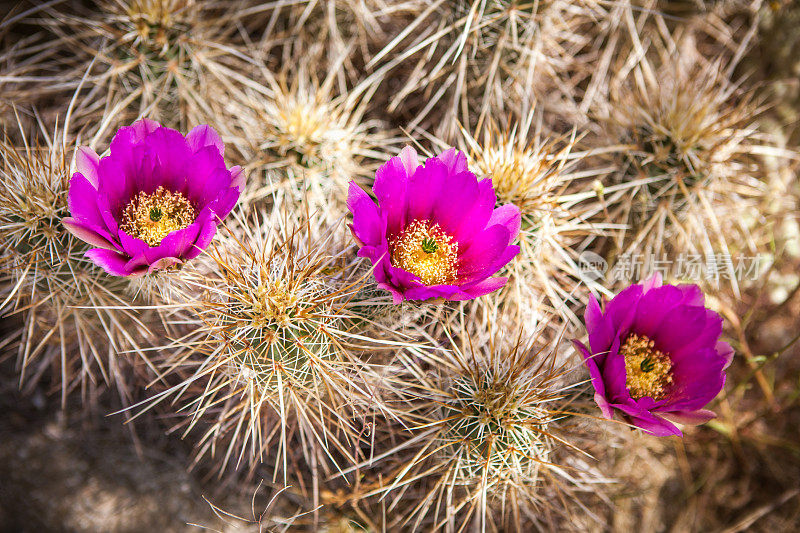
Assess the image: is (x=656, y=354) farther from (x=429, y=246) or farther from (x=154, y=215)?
(x=154, y=215)

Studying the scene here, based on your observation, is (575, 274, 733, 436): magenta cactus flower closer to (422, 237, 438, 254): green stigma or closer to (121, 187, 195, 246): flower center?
(422, 237, 438, 254): green stigma

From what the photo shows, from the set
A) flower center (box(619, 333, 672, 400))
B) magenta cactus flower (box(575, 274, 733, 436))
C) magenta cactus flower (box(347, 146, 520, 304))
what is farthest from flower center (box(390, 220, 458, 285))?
flower center (box(619, 333, 672, 400))

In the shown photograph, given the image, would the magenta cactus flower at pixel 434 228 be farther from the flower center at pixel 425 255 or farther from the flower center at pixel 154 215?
the flower center at pixel 154 215

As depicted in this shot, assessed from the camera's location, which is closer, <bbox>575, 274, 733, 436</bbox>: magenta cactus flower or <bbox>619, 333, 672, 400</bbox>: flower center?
<bbox>575, 274, 733, 436</bbox>: magenta cactus flower

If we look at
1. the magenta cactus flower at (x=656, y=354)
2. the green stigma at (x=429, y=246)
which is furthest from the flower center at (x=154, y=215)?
the magenta cactus flower at (x=656, y=354)

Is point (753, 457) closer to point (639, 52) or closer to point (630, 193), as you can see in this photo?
point (630, 193)

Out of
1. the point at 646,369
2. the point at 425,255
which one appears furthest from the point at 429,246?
the point at 646,369
